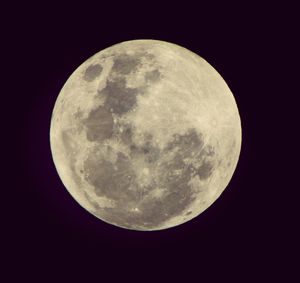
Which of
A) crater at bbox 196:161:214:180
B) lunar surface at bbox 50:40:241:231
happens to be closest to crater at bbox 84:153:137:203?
lunar surface at bbox 50:40:241:231

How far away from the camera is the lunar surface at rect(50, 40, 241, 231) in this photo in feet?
13.0

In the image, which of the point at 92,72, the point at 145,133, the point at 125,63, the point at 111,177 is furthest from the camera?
the point at 92,72

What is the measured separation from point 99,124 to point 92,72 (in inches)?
23.6

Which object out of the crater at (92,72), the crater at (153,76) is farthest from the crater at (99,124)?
the crater at (153,76)

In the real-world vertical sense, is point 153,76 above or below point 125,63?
below

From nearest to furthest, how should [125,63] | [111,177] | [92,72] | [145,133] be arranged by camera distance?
[145,133], [111,177], [125,63], [92,72]

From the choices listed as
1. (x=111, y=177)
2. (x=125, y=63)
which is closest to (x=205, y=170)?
(x=111, y=177)

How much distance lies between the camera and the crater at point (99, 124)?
3.96 m

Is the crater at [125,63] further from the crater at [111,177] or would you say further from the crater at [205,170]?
the crater at [205,170]

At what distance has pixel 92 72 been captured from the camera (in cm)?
427

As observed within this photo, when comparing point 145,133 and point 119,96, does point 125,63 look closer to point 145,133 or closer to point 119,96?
point 119,96

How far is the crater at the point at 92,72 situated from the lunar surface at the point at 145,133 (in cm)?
1

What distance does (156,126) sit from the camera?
3922 millimetres

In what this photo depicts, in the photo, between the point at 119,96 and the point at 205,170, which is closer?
the point at 119,96
